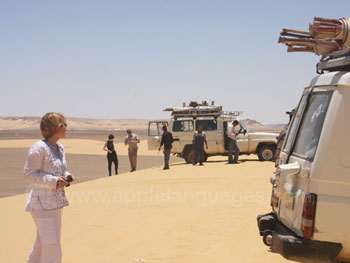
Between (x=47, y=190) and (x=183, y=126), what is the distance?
17507 millimetres

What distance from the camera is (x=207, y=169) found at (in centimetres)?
1861

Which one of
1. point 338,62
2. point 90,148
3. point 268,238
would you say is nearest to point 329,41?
point 338,62

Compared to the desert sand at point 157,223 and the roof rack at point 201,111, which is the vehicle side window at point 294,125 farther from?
the roof rack at point 201,111

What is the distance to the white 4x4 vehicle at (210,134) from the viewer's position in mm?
21953

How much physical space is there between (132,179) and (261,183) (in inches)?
189

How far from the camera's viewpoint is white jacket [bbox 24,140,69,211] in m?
5.13

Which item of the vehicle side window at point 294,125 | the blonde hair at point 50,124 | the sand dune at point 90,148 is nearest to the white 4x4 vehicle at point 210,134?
the sand dune at point 90,148

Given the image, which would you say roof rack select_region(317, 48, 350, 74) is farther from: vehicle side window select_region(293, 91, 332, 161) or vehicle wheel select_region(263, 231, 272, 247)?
vehicle wheel select_region(263, 231, 272, 247)

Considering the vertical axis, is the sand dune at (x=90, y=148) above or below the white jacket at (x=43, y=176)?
below

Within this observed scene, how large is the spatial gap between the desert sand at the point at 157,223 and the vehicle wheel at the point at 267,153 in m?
7.23

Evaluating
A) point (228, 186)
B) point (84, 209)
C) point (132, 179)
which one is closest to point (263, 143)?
point (132, 179)

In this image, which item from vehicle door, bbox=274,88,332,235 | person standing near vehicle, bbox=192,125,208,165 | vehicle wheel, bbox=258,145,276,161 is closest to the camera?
vehicle door, bbox=274,88,332,235

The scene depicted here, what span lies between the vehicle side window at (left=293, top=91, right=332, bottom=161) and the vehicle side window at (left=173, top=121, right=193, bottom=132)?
55.8ft

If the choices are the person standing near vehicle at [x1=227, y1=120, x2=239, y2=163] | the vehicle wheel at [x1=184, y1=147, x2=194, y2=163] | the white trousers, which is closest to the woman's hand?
the white trousers
